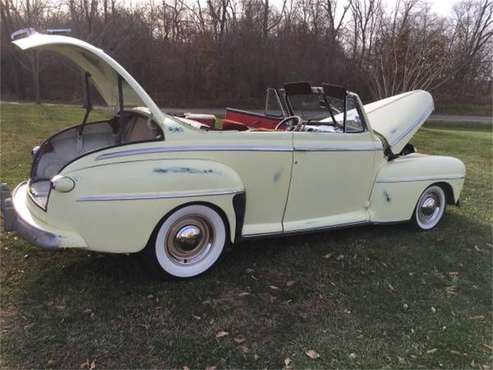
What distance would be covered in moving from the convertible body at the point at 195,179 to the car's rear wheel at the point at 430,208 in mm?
38

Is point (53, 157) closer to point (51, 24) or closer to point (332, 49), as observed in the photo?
point (51, 24)

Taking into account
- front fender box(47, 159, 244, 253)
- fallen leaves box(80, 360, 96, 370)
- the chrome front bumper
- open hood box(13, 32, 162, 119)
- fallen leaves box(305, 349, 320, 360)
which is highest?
open hood box(13, 32, 162, 119)

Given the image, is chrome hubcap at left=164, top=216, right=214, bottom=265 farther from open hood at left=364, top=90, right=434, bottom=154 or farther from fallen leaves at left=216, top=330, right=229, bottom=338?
open hood at left=364, top=90, right=434, bottom=154

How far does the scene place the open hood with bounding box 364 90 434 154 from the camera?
4914mm

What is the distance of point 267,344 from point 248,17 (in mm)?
24363

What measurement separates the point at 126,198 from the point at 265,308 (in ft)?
4.25

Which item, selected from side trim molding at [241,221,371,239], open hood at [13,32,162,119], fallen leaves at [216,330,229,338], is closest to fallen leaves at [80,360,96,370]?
fallen leaves at [216,330,229,338]

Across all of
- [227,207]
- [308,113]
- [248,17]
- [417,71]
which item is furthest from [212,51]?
[227,207]

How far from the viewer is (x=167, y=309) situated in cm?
313

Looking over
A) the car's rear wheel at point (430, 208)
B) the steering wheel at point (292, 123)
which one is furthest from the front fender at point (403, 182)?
the steering wheel at point (292, 123)

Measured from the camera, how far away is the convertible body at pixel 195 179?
3.09 metres

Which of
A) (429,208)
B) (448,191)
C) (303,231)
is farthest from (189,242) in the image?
(448,191)

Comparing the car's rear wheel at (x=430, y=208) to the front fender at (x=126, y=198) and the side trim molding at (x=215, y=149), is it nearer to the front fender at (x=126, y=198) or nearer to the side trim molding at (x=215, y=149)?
the side trim molding at (x=215, y=149)

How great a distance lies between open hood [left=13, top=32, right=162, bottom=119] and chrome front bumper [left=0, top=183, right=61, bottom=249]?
1.16 metres
